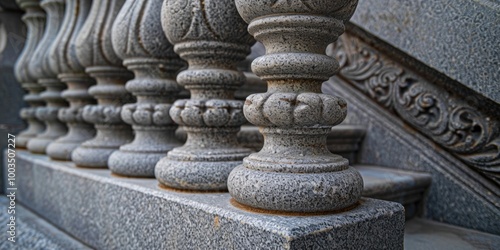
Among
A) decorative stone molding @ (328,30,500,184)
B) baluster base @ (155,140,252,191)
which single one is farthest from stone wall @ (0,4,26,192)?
decorative stone molding @ (328,30,500,184)

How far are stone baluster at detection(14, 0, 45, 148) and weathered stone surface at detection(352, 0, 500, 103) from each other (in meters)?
2.62

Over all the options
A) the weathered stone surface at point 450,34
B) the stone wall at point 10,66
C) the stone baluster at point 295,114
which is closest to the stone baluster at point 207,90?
the stone baluster at point 295,114

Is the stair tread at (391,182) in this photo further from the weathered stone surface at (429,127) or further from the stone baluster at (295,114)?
the stone baluster at (295,114)

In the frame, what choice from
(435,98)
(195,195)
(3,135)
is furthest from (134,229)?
(3,135)

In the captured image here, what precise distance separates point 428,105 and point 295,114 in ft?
4.34

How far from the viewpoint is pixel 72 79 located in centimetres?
259

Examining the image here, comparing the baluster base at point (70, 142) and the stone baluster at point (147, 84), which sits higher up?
the stone baluster at point (147, 84)

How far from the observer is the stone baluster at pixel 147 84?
6.03 ft

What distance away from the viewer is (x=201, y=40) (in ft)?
5.12

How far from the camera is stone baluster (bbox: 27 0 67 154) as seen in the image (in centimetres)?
290

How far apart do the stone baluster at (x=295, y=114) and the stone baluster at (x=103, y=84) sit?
1151mm

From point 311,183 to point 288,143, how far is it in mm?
167

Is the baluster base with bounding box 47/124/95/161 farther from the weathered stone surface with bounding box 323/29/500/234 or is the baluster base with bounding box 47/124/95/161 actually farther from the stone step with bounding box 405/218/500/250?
the stone step with bounding box 405/218/500/250

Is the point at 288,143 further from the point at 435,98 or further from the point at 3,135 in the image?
the point at 3,135
